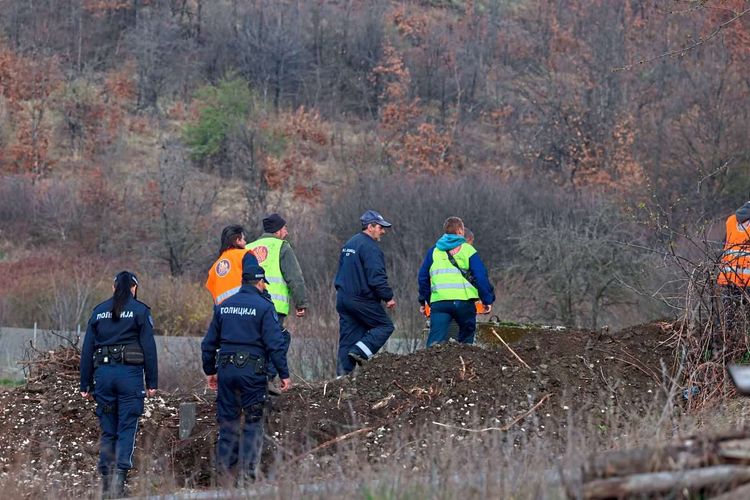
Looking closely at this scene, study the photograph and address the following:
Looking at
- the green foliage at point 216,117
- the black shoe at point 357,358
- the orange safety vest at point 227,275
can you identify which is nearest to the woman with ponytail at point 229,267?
the orange safety vest at point 227,275

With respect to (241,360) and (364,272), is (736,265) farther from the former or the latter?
(241,360)

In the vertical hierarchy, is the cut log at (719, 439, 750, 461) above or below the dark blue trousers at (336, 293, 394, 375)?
below

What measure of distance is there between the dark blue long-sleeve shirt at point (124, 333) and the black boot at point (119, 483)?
2.44 feet

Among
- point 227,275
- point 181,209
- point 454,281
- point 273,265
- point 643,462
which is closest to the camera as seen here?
point 643,462

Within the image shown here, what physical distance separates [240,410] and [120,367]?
1060 mm

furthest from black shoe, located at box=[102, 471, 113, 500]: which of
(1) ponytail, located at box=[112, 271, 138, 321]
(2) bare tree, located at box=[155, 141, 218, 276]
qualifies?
(2) bare tree, located at box=[155, 141, 218, 276]

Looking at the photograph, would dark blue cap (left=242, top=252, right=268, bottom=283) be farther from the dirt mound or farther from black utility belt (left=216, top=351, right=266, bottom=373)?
the dirt mound

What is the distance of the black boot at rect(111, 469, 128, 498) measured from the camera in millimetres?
9812

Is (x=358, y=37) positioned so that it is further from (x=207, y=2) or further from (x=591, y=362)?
(x=591, y=362)

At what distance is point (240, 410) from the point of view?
10.0 meters

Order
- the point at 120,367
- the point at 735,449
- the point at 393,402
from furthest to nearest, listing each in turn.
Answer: the point at 393,402 < the point at 120,367 < the point at 735,449

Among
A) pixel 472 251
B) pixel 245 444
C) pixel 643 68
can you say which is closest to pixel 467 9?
pixel 643 68

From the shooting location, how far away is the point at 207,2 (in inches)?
1886

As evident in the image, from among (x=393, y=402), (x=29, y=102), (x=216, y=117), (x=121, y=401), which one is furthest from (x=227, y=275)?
(x=29, y=102)
